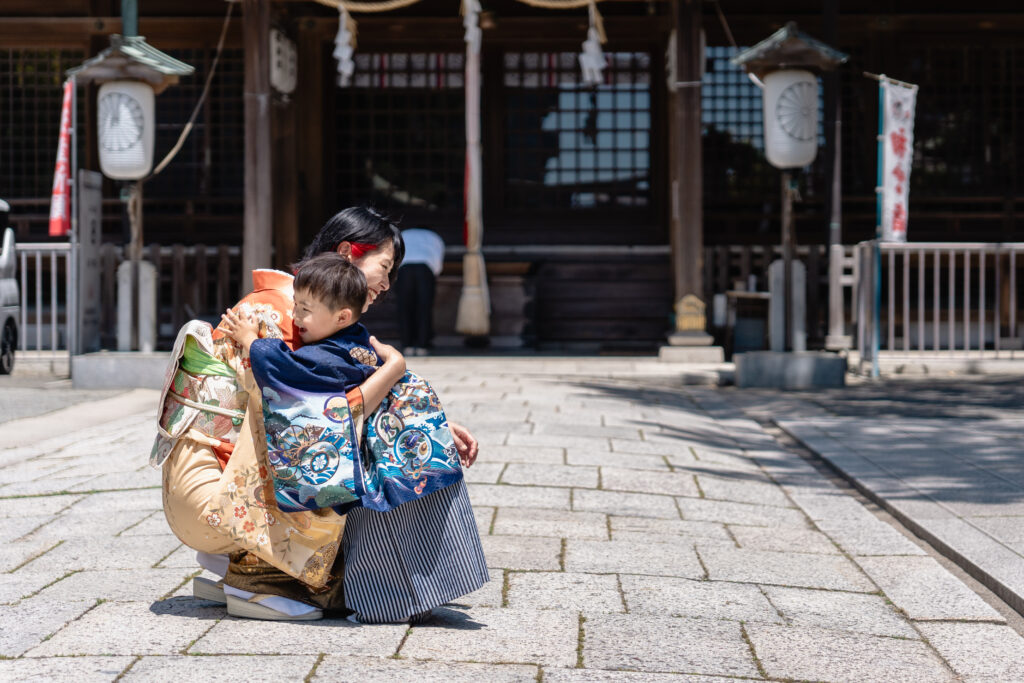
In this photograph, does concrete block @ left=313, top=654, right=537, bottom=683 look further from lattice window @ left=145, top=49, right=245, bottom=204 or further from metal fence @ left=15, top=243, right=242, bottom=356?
lattice window @ left=145, top=49, right=245, bottom=204

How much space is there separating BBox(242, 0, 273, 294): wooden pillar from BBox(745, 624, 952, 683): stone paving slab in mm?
8822

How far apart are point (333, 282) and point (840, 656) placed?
68.7 inches

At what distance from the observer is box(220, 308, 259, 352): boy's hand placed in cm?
316

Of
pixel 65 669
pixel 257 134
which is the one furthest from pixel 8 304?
pixel 65 669

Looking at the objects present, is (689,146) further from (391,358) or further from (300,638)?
(300,638)

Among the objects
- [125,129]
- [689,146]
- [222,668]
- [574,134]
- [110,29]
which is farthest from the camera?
[574,134]

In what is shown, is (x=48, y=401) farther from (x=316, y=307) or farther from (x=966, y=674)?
(x=966, y=674)

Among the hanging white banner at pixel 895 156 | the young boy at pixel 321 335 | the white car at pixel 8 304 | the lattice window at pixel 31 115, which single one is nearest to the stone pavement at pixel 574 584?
the young boy at pixel 321 335

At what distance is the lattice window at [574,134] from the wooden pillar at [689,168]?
2.59 metres

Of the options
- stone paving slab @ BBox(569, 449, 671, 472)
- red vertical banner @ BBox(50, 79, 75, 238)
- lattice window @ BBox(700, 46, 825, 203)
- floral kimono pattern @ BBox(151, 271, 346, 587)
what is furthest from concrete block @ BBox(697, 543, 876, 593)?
lattice window @ BBox(700, 46, 825, 203)

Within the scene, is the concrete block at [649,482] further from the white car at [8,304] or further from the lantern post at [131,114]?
the white car at [8,304]

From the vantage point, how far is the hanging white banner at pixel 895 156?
10.2 meters

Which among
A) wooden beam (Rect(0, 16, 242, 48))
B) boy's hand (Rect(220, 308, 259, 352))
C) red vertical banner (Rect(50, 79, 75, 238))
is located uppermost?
wooden beam (Rect(0, 16, 242, 48))

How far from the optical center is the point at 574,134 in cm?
1388
